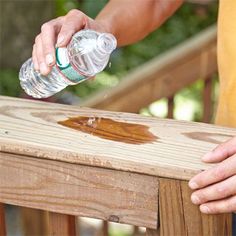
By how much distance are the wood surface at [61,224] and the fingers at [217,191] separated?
12.1 inches

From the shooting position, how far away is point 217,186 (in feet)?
4.62

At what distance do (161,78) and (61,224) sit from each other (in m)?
1.56

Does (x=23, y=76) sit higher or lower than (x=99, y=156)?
higher

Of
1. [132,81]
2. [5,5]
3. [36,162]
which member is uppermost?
[5,5]

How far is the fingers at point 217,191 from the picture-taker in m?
1.41

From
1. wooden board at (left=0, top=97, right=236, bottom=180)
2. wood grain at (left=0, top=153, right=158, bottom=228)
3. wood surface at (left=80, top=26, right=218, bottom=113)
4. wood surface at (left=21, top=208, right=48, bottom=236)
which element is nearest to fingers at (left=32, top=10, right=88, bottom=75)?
wooden board at (left=0, top=97, right=236, bottom=180)

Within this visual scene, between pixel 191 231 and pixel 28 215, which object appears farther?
pixel 28 215

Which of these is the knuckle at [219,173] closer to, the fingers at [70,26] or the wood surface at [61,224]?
the wood surface at [61,224]

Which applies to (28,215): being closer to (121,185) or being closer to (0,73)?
(121,185)

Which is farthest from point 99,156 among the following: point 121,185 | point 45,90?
point 45,90

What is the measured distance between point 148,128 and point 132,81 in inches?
56.8

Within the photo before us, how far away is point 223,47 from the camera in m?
1.96

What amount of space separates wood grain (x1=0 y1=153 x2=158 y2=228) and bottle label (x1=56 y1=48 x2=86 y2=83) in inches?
10.9

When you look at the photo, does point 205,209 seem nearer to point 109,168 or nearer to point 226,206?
point 226,206
